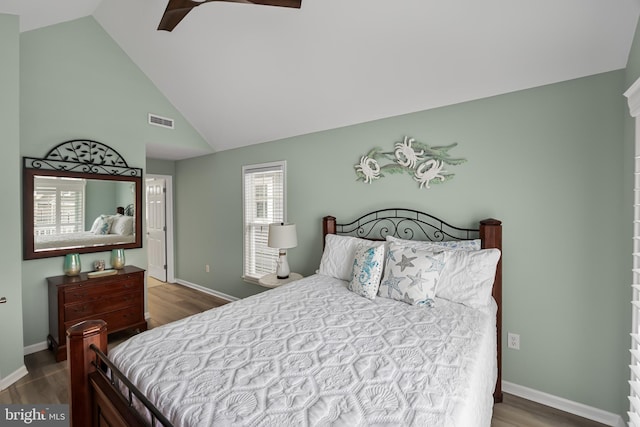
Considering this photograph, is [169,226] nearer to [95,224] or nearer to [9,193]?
[95,224]

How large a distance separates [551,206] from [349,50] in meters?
1.90

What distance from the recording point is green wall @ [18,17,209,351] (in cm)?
278

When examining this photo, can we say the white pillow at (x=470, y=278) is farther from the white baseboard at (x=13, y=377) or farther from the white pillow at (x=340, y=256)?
the white baseboard at (x=13, y=377)

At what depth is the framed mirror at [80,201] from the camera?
2.78m

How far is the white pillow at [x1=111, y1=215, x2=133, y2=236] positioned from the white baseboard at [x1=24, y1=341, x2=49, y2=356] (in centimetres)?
123

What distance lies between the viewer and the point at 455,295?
79.0 inches

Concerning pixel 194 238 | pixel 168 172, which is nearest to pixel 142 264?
pixel 194 238

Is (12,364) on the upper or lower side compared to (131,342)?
lower

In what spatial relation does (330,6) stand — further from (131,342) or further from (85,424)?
(85,424)

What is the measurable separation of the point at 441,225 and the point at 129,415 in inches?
92.7

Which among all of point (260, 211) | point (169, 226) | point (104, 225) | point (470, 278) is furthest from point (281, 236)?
point (169, 226)

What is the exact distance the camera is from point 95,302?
2.90m

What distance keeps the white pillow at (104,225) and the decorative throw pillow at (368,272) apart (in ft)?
9.44

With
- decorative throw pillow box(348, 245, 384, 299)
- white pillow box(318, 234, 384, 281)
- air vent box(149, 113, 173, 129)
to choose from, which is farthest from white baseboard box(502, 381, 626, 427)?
air vent box(149, 113, 173, 129)
